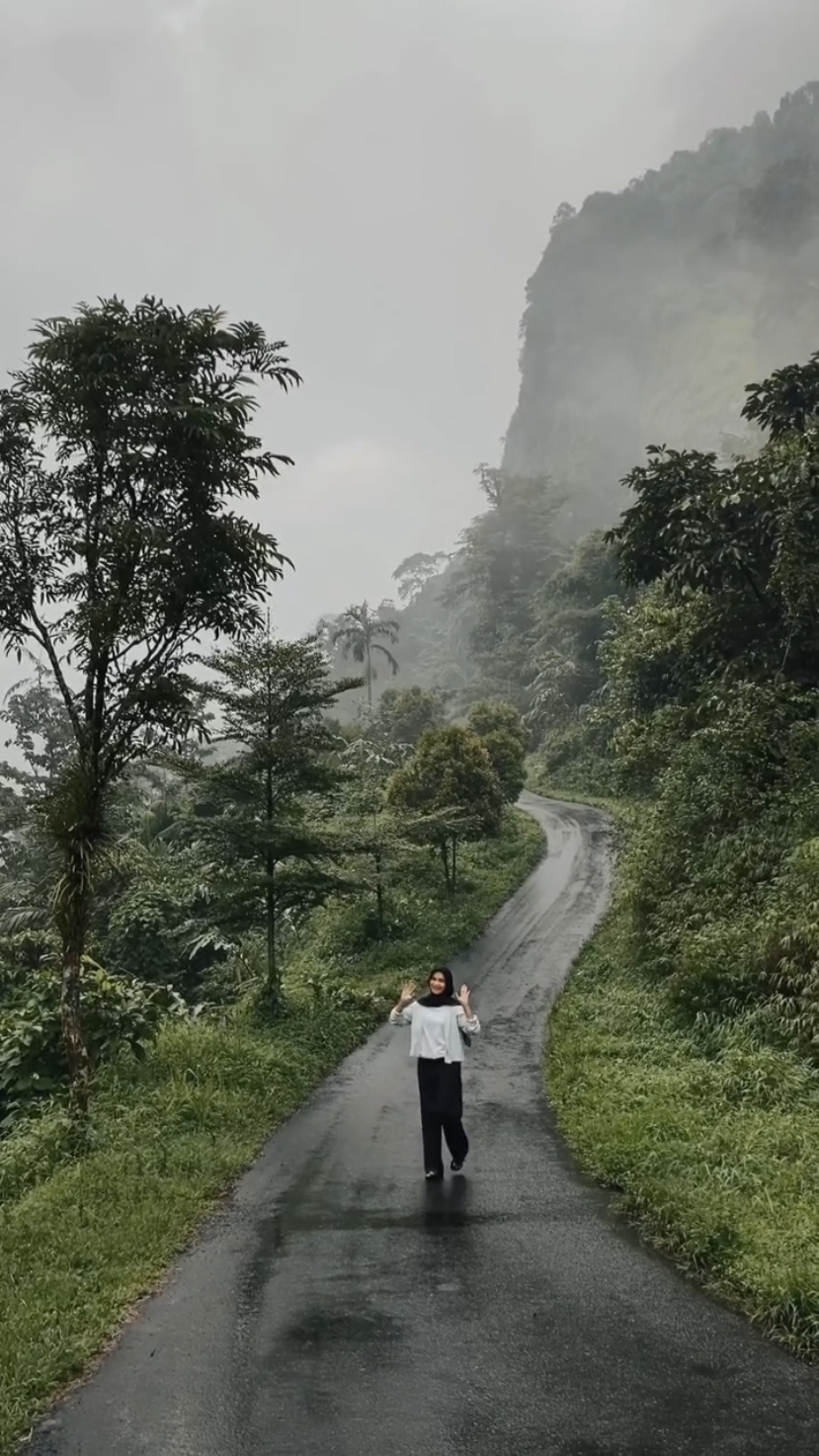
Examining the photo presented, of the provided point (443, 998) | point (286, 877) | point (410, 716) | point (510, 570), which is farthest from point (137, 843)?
point (510, 570)

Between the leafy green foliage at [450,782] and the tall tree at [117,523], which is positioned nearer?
the tall tree at [117,523]

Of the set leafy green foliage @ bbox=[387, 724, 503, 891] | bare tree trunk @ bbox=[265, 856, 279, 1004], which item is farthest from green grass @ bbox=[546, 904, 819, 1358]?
leafy green foliage @ bbox=[387, 724, 503, 891]

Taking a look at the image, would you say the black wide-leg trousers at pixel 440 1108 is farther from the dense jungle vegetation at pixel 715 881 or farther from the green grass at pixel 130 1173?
the green grass at pixel 130 1173

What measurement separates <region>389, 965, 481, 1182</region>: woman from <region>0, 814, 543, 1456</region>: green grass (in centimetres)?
183

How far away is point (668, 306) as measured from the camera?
101750 mm

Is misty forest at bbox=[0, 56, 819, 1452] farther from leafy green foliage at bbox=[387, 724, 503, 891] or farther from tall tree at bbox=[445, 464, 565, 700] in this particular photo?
tall tree at bbox=[445, 464, 565, 700]

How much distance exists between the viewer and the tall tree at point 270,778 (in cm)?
1255

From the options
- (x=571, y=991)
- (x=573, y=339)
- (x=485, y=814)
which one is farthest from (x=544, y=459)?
(x=571, y=991)

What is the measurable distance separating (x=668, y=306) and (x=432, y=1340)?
4503 inches

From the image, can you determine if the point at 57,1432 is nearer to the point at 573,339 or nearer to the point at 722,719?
the point at 722,719

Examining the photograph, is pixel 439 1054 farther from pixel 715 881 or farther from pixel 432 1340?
pixel 715 881

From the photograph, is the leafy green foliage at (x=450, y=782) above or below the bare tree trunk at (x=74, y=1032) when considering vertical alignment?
above

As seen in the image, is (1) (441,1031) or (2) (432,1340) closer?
(2) (432,1340)

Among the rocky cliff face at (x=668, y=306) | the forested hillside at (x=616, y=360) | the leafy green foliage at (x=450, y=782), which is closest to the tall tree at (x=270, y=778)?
the leafy green foliage at (x=450, y=782)
